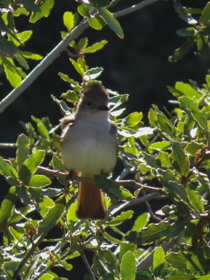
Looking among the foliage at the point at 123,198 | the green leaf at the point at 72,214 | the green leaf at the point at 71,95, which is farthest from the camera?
the green leaf at the point at 71,95

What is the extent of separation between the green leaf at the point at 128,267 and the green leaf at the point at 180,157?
537 mm

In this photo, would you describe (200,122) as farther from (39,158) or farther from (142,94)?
(142,94)

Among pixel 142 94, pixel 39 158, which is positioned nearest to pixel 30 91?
pixel 142 94

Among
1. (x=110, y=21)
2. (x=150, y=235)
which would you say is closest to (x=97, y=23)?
(x=110, y=21)

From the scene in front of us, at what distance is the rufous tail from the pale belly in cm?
14

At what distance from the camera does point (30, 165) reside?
8.31 feet

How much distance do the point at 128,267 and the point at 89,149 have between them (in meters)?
1.26

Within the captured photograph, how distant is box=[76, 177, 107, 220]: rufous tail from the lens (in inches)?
128

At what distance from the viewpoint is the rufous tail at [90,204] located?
3248 mm

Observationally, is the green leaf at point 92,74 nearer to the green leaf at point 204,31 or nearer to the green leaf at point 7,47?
the green leaf at point 204,31

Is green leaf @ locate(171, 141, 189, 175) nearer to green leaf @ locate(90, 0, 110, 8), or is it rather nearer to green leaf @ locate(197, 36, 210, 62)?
green leaf @ locate(90, 0, 110, 8)

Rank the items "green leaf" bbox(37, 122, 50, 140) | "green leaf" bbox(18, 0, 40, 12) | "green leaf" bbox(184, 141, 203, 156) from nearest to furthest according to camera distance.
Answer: "green leaf" bbox(18, 0, 40, 12) → "green leaf" bbox(184, 141, 203, 156) → "green leaf" bbox(37, 122, 50, 140)

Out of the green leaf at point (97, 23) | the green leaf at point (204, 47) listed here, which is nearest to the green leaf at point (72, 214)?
the green leaf at point (97, 23)

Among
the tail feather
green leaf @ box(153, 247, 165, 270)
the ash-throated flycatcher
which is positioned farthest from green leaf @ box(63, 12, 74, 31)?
green leaf @ box(153, 247, 165, 270)
